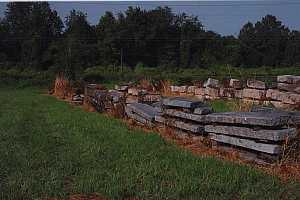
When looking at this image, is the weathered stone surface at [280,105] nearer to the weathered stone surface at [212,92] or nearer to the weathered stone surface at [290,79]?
the weathered stone surface at [290,79]

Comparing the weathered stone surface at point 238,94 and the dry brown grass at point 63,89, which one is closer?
the weathered stone surface at point 238,94

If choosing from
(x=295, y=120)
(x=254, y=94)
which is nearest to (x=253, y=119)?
(x=295, y=120)

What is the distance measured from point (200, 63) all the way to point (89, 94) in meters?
41.3

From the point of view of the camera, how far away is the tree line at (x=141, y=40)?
62.1 meters

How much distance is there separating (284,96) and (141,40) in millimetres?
49185

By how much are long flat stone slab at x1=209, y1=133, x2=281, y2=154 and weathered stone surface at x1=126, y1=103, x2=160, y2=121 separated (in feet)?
10.9

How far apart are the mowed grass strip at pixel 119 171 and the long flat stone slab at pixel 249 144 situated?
58cm

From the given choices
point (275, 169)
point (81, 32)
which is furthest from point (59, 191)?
point (81, 32)

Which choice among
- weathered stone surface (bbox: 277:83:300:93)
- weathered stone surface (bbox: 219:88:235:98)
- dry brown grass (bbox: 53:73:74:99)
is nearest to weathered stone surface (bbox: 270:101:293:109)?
weathered stone surface (bbox: 277:83:300:93)

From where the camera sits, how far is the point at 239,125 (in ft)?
30.0

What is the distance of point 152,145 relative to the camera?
9828 mm

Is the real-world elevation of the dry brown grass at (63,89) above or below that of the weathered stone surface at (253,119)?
below

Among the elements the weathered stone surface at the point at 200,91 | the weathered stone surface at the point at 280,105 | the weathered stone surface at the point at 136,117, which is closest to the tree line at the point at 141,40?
the weathered stone surface at the point at 200,91

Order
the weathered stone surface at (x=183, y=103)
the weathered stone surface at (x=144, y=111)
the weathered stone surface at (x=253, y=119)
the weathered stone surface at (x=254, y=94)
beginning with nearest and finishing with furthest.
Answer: the weathered stone surface at (x=253, y=119) → the weathered stone surface at (x=183, y=103) → the weathered stone surface at (x=144, y=111) → the weathered stone surface at (x=254, y=94)
